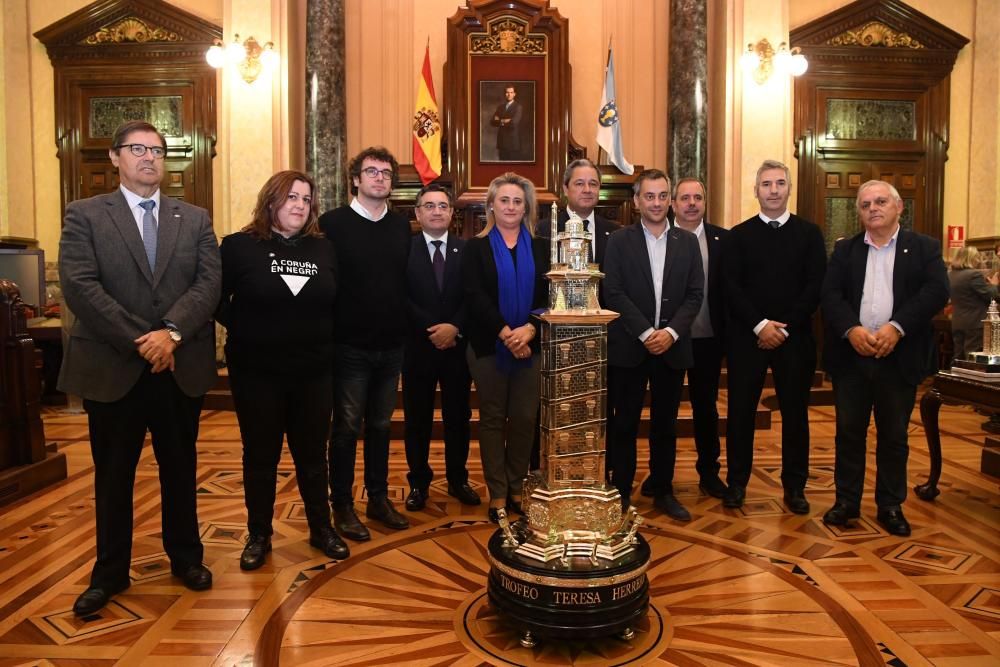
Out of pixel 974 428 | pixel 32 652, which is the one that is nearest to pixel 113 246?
pixel 32 652

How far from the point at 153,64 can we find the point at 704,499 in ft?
25.6

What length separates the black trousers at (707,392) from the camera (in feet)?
12.9

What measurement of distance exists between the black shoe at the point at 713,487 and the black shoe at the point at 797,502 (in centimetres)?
32

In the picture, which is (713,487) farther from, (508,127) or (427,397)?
(508,127)

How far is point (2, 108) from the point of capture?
8.20 m

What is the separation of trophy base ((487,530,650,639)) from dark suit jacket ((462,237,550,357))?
1153 mm

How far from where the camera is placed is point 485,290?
11.1 feet


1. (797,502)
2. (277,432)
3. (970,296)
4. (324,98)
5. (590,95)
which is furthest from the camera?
(590,95)

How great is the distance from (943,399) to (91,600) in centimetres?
413

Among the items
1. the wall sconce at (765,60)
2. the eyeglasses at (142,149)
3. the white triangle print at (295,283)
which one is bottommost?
the white triangle print at (295,283)

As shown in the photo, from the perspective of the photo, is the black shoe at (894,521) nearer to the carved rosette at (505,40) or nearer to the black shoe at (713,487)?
the black shoe at (713,487)

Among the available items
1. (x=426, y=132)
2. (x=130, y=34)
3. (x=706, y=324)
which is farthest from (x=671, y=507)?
(x=130, y=34)

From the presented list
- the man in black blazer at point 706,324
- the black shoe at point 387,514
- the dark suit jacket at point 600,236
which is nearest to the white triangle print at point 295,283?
the black shoe at point 387,514

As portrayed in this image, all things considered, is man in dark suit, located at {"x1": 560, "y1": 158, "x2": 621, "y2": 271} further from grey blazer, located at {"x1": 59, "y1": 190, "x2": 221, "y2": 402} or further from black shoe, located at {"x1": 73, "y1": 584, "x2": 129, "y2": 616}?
black shoe, located at {"x1": 73, "y1": 584, "x2": 129, "y2": 616}
